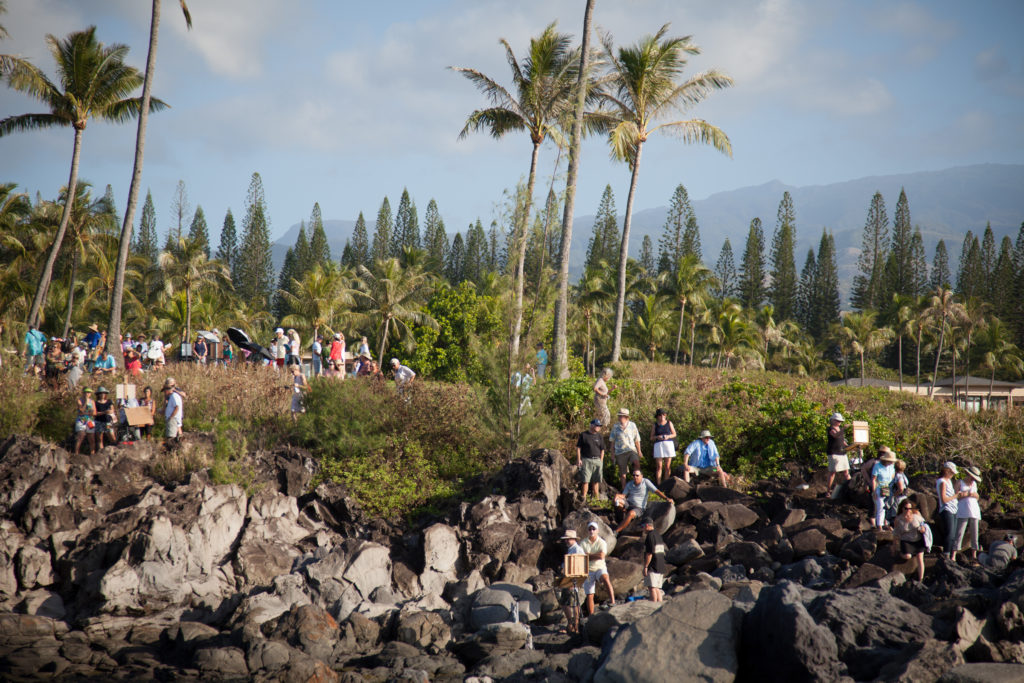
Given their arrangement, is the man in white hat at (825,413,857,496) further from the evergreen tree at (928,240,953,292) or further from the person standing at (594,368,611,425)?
the evergreen tree at (928,240,953,292)

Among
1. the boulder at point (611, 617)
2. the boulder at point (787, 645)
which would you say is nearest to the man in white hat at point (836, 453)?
the boulder at point (611, 617)

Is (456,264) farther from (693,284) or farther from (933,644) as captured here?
(933,644)

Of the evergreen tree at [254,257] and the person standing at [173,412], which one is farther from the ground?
the evergreen tree at [254,257]

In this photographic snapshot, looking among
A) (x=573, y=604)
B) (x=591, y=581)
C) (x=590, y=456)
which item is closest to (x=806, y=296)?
(x=590, y=456)

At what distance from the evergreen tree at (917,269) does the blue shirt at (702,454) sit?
180 feet

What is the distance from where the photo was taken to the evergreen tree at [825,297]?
199 ft

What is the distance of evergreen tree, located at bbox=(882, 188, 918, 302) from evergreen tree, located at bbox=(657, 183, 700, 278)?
1643cm

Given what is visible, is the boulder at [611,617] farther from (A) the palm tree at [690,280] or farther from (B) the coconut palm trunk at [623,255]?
(A) the palm tree at [690,280]

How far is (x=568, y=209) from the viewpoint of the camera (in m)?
18.4

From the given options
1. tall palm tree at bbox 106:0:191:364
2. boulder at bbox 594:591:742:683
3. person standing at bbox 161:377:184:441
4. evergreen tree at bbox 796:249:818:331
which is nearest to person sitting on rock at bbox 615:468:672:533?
boulder at bbox 594:591:742:683

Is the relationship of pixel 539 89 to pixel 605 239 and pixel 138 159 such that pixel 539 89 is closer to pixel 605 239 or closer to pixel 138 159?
pixel 138 159

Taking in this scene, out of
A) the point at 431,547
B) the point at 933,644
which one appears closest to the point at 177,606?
the point at 431,547

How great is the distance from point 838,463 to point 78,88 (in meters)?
21.2

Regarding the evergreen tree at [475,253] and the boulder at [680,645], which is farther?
Result: the evergreen tree at [475,253]
